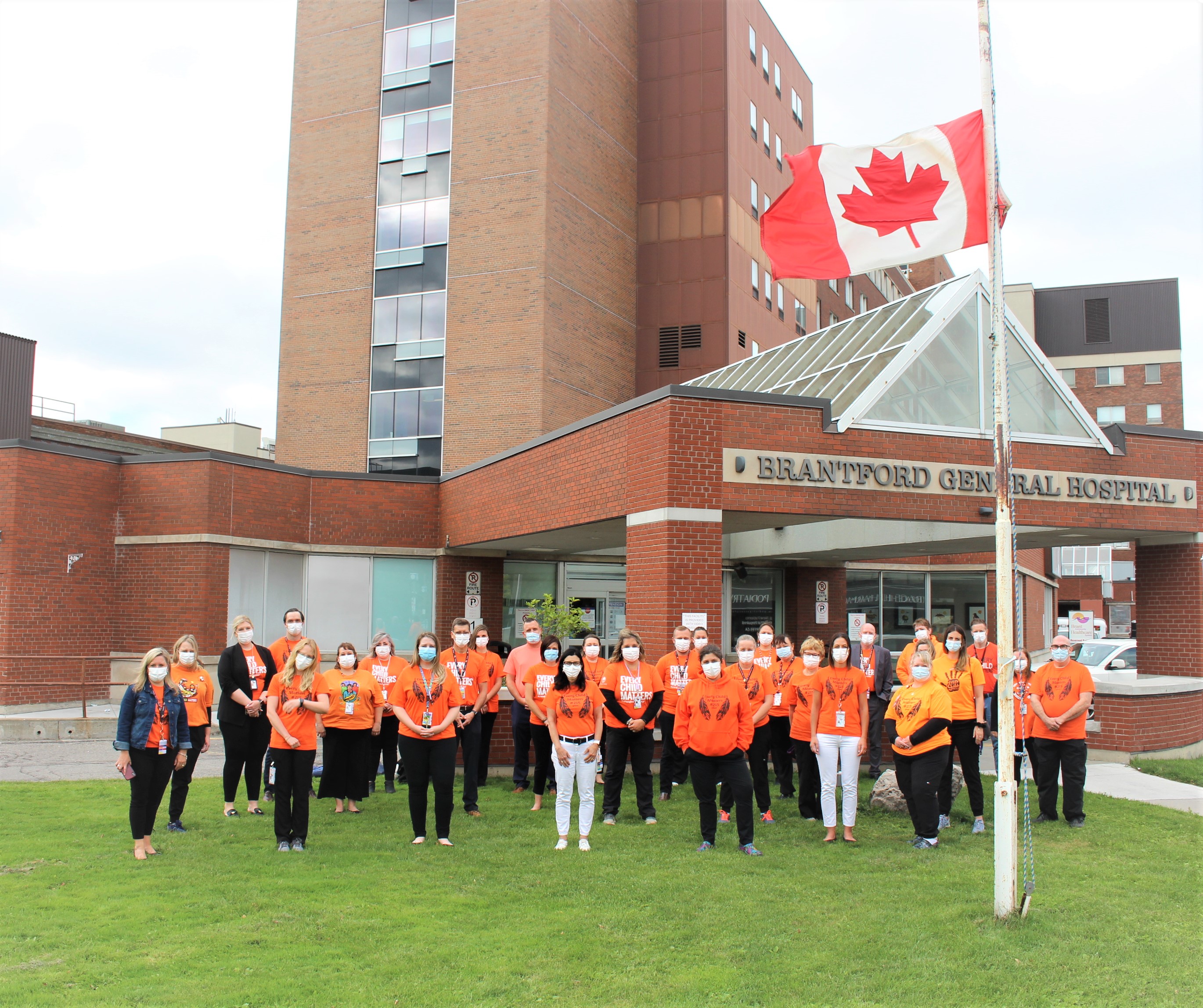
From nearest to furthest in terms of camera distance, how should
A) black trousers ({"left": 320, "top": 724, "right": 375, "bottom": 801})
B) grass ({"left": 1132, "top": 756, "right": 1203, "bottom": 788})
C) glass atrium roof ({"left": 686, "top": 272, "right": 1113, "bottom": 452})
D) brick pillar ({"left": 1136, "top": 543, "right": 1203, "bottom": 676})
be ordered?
black trousers ({"left": 320, "top": 724, "right": 375, "bottom": 801}), grass ({"left": 1132, "top": 756, "right": 1203, "bottom": 788}), glass atrium roof ({"left": 686, "top": 272, "right": 1113, "bottom": 452}), brick pillar ({"left": 1136, "top": 543, "right": 1203, "bottom": 676})

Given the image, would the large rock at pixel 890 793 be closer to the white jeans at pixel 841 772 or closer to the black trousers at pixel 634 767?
the white jeans at pixel 841 772

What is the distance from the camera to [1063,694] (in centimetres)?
996

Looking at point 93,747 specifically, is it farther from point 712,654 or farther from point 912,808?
point 912,808

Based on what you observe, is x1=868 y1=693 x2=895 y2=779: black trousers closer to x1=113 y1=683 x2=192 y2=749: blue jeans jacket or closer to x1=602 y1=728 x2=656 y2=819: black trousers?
x1=602 y1=728 x2=656 y2=819: black trousers

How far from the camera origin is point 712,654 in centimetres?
864

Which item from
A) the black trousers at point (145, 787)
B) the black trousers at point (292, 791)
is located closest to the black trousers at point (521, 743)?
the black trousers at point (292, 791)

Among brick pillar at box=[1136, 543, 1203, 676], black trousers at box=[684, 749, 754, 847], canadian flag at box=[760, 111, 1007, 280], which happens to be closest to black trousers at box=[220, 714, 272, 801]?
black trousers at box=[684, 749, 754, 847]

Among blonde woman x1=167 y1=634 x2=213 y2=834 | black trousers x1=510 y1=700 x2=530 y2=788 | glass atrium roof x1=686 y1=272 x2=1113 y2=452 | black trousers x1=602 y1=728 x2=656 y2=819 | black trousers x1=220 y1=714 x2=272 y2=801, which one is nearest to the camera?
blonde woman x1=167 y1=634 x2=213 y2=834

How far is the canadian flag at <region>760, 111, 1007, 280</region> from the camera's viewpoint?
29.8 feet

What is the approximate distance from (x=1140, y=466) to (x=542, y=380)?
18.2 meters

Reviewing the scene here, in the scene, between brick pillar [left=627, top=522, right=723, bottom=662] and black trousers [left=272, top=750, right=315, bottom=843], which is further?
brick pillar [left=627, top=522, right=723, bottom=662]

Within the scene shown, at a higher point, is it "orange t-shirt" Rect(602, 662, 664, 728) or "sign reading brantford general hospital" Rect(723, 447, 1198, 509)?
"sign reading brantford general hospital" Rect(723, 447, 1198, 509)

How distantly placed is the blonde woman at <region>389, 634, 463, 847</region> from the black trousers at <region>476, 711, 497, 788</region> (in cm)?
247

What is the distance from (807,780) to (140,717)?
6.01 metres
